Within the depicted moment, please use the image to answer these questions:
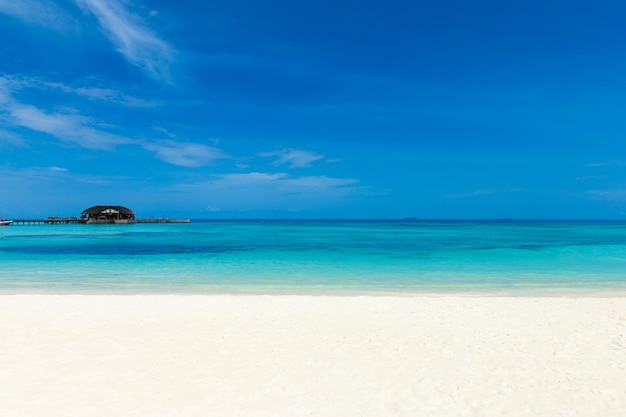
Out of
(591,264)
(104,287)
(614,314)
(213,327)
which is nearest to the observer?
(213,327)

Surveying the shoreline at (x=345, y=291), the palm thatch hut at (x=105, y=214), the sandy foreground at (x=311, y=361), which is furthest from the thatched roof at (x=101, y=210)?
the sandy foreground at (x=311, y=361)

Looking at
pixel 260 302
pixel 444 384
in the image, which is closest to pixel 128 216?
pixel 260 302

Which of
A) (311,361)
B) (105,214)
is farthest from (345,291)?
(105,214)

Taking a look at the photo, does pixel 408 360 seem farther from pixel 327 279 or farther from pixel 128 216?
pixel 128 216

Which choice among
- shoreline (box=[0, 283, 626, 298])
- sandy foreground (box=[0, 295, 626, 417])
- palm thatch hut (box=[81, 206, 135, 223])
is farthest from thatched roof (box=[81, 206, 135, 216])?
sandy foreground (box=[0, 295, 626, 417])

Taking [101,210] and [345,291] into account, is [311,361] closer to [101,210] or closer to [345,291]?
[345,291]

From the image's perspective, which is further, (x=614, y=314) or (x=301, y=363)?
(x=614, y=314)

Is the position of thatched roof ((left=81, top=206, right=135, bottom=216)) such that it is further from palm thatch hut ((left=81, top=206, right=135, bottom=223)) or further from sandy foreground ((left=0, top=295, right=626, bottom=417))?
sandy foreground ((left=0, top=295, right=626, bottom=417))

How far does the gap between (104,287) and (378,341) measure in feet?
36.5

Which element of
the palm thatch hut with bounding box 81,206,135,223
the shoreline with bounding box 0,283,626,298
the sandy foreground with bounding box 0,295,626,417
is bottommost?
the shoreline with bounding box 0,283,626,298

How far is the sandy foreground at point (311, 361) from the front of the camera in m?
4.47

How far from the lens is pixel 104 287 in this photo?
46.4ft

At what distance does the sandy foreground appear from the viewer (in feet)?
14.7

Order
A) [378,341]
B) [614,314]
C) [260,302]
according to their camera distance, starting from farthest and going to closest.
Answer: [260,302] → [614,314] → [378,341]
